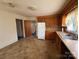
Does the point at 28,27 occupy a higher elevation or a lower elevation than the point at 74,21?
lower

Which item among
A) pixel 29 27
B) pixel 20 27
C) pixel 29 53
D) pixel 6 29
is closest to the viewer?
pixel 29 53

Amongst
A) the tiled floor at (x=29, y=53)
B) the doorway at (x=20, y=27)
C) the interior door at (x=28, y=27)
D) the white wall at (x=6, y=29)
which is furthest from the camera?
the interior door at (x=28, y=27)

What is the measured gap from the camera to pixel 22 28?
8320 millimetres

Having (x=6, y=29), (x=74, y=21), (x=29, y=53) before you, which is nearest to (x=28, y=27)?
(x=6, y=29)

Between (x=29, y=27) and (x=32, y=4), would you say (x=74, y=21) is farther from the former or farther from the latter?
(x=29, y=27)

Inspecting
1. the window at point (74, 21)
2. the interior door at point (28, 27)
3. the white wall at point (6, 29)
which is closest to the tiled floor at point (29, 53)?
the white wall at point (6, 29)

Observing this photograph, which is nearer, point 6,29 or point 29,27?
point 6,29

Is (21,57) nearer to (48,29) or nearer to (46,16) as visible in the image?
(48,29)

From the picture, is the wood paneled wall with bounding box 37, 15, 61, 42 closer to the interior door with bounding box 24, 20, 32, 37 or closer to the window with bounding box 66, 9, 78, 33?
the interior door with bounding box 24, 20, 32, 37

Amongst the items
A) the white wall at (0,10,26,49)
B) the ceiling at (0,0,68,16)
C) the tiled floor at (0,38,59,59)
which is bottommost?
the tiled floor at (0,38,59,59)

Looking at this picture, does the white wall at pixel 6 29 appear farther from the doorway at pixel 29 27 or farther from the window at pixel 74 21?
the window at pixel 74 21

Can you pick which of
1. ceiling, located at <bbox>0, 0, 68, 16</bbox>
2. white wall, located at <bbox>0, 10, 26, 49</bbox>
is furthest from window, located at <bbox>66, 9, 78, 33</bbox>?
white wall, located at <bbox>0, 10, 26, 49</bbox>

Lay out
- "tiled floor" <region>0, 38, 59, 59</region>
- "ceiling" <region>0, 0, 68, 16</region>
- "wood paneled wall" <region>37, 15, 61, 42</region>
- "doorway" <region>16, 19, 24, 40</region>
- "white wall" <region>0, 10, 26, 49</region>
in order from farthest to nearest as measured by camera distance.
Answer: "doorway" <region>16, 19, 24, 40</region> → "wood paneled wall" <region>37, 15, 61, 42</region> → "white wall" <region>0, 10, 26, 49</region> → "tiled floor" <region>0, 38, 59, 59</region> → "ceiling" <region>0, 0, 68, 16</region>

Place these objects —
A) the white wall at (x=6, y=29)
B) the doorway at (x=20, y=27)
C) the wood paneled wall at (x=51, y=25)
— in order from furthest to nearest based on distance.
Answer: the doorway at (x=20, y=27) < the wood paneled wall at (x=51, y=25) < the white wall at (x=6, y=29)
